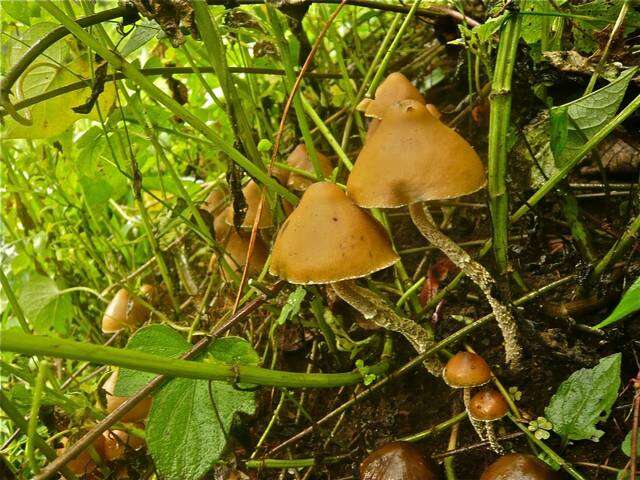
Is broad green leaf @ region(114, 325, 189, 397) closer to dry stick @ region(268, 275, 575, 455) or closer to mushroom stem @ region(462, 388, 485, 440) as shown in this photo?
dry stick @ region(268, 275, 575, 455)

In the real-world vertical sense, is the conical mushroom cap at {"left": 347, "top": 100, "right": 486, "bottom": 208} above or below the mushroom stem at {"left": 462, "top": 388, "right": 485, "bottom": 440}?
above

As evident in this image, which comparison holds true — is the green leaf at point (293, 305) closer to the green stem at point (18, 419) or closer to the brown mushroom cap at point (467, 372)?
the brown mushroom cap at point (467, 372)

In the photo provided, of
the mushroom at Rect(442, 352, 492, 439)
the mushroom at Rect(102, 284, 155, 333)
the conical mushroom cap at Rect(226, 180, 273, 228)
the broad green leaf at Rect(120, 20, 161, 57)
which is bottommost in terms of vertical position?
the mushroom at Rect(102, 284, 155, 333)

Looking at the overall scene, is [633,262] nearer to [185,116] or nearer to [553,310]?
[553,310]

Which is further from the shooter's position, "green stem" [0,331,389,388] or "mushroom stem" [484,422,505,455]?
"mushroom stem" [484,422,505,455]

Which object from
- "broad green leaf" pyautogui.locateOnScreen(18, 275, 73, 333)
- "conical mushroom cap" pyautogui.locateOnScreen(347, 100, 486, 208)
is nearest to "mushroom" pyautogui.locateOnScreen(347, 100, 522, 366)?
"conical mushroom cap" pyautogui.locateOnScreen(347, 100, 486, 208)

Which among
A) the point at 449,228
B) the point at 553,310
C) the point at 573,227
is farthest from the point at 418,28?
the point at 553,310
